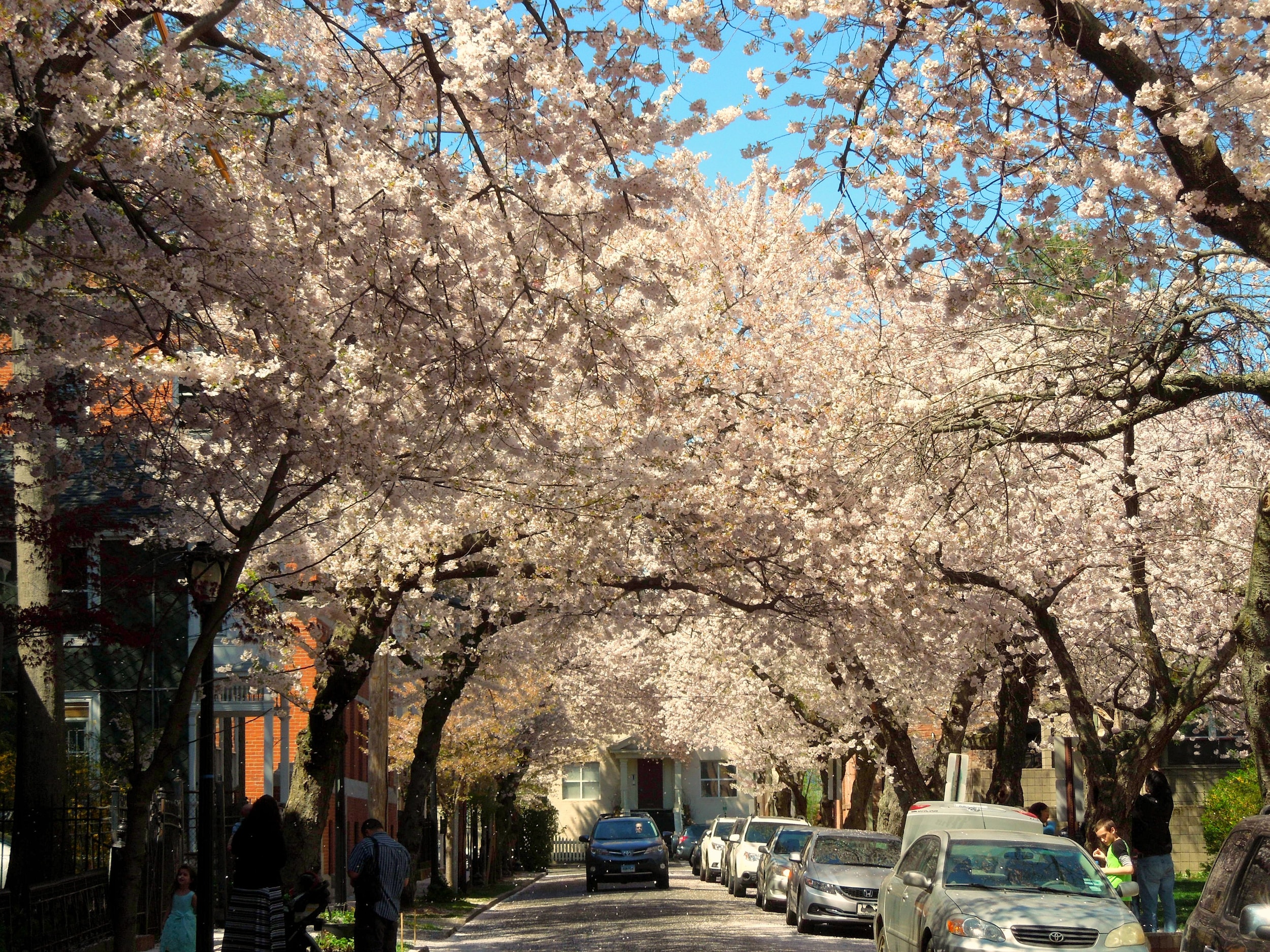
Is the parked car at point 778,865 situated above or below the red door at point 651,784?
above

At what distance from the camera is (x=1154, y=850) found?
47.2ft

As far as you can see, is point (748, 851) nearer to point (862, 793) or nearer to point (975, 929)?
point (862, 793)

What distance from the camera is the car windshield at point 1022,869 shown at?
11648 millimetres

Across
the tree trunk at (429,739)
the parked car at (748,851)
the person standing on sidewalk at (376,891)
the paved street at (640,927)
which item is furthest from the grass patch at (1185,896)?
the tree trunk at (429,739)

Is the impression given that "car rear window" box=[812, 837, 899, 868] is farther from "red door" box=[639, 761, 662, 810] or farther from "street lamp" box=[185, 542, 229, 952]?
"red door" box=[639, 761, 662, 810]

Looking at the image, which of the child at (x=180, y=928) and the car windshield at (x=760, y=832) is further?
the car windshield at (x=760, y=832)

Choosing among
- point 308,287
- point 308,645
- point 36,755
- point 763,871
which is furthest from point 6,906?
point 763,871

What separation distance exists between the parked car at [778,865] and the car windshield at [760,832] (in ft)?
13.2

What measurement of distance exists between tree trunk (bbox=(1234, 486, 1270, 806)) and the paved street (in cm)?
844

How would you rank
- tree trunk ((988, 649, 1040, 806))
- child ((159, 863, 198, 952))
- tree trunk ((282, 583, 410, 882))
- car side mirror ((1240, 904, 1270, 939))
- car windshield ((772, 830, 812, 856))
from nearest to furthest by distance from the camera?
1. car side mirror ((1240, 904, 1270, 939))
2. child ((159, 863, 198, 952))
3. tree trunk ((282, 583, 410, 882))
4. tree trunk ((988, 649, 1040, 806))
5. car windshield ((772, 830, 812, 856))

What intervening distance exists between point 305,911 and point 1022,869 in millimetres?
6489

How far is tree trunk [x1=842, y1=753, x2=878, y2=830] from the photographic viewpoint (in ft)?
117

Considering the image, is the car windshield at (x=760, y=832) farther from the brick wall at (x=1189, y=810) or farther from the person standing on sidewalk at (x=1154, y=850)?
the person standing on sidewalk at (x=1154, y=850)

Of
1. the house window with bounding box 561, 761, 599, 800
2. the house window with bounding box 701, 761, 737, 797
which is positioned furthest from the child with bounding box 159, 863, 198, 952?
the house window with bounding box 701, 761, 737, 797
